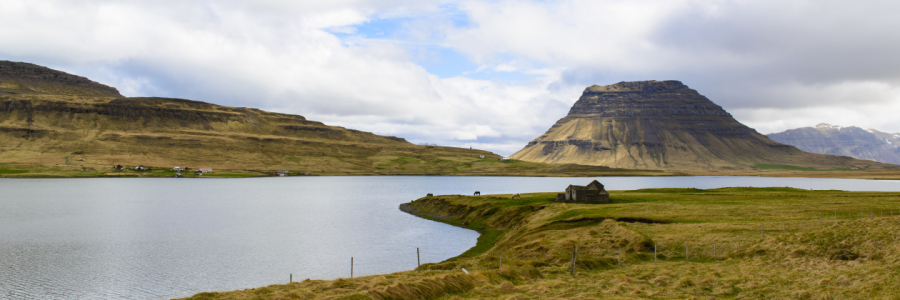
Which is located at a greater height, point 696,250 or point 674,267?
point 696,250

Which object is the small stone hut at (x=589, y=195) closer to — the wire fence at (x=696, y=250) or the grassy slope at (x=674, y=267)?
the grassy slope at (x=674, y=267)

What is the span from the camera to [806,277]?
26.9m

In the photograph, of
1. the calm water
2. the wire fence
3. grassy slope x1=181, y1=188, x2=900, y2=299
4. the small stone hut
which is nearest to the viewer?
grassy slope x1=181, y1=188, x2=900, y2=299

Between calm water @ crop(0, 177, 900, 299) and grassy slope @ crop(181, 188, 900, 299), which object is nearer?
grassy slope @ crop(181, 188, 900, 299)

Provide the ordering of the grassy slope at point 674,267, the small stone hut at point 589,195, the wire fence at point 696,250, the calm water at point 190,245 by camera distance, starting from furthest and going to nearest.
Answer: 1. the small stone hut at point 589,195
2. the calm water at point 190,245
3. the wire fence at point 696,250
4. the grassy slope at point 674,267

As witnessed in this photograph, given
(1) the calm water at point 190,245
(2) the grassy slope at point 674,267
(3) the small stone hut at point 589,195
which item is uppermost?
(3) the small stone hut at point 589,195

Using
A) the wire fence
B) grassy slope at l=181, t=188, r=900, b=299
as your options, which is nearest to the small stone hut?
grassy slope at l=181, t=188, r=900, b=299

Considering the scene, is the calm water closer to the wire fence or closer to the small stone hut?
the wire fence

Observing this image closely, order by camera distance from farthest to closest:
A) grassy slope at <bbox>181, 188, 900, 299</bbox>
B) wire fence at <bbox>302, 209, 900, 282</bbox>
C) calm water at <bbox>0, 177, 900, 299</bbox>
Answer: calm water at <bbox>0, 177, 900, 299</bbox> → wire fence at <bbox>302, 209, 900, 282</bbox> → grassy slope at <bbox>181, 188, 900, 299</bbox>

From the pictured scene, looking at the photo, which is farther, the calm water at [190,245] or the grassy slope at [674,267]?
the calm water at [190,245]

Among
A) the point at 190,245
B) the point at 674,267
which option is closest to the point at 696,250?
the point at 674,267

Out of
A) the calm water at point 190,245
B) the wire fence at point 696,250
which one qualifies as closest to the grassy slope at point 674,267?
the wire fence at point 696,250

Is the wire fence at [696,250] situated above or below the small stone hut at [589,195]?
below

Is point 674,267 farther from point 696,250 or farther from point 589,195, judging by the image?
point 589,195
